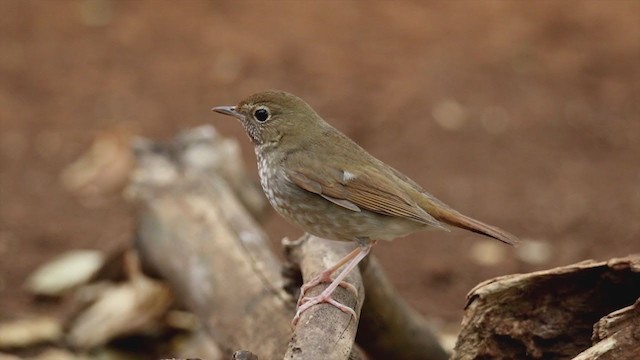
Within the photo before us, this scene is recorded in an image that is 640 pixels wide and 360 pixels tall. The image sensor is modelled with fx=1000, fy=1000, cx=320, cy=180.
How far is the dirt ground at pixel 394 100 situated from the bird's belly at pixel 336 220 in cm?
241

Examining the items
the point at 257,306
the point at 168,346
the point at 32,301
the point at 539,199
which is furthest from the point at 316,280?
the point at 539,199

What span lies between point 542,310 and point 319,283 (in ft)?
3.34

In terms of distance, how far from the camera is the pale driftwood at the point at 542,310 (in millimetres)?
3904

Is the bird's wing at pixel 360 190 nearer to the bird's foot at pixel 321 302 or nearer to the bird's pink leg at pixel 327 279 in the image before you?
the bird's pink leg at pixel 327 279

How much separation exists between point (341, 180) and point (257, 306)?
29.1 inches

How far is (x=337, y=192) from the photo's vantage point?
459cm

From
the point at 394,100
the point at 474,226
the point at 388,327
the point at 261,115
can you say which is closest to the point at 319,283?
the point at 388,327

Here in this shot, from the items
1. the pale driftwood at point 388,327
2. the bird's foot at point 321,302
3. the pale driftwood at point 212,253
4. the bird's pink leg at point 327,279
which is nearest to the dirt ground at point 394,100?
the pale driftwood at point 212,253

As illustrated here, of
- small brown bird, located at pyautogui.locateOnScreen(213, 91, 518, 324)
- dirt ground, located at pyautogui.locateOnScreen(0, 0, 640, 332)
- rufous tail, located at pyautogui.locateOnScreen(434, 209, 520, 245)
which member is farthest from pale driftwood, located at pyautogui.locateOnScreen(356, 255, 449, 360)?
dirt ground, located at pyautogui.locateOnScreen(0, 0, 640, 332)

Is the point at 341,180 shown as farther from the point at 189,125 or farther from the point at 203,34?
the point at 203,34

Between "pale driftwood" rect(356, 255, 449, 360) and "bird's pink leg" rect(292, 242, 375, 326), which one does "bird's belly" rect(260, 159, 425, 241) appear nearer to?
"bird's pink leg" rect(292, 242, 375, 326)

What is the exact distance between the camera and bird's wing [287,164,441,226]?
450 centimetres

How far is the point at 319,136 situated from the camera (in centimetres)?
482

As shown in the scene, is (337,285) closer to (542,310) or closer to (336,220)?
(336,220)
